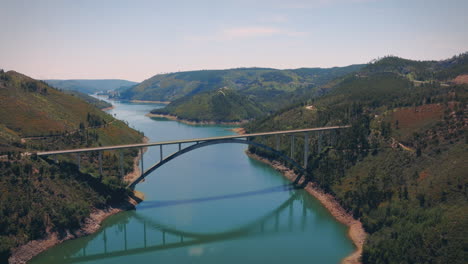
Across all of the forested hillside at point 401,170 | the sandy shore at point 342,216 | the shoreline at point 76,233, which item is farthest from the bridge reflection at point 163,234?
the forested hillside at point 401,170

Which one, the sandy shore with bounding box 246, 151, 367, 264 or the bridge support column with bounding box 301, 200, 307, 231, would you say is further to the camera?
the bridge support column with bounding box 301, 200, 307, 231

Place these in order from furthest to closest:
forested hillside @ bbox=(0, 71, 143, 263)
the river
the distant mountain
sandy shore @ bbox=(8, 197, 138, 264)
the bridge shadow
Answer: the distant mountain → the bridge shadow → the river → forested hillside @ bbox=(0, 71, 143, 263) → sandy shore @ bbox=(8, 197, 138, 264)

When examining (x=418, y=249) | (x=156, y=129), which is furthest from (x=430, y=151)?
(x=156, y=129)

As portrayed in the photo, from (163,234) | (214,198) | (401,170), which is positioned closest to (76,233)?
(163,234)

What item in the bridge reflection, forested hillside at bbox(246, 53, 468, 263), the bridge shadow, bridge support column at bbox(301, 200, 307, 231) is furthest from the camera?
the bridge shadow

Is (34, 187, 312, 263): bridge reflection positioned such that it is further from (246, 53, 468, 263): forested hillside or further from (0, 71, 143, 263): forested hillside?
(246, 53, 468, 263): forested hillside

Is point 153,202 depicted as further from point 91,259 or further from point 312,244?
point 312,244

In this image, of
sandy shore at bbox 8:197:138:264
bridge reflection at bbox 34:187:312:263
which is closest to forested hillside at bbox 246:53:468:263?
bridge reflection at bbox 34:187:312:263
